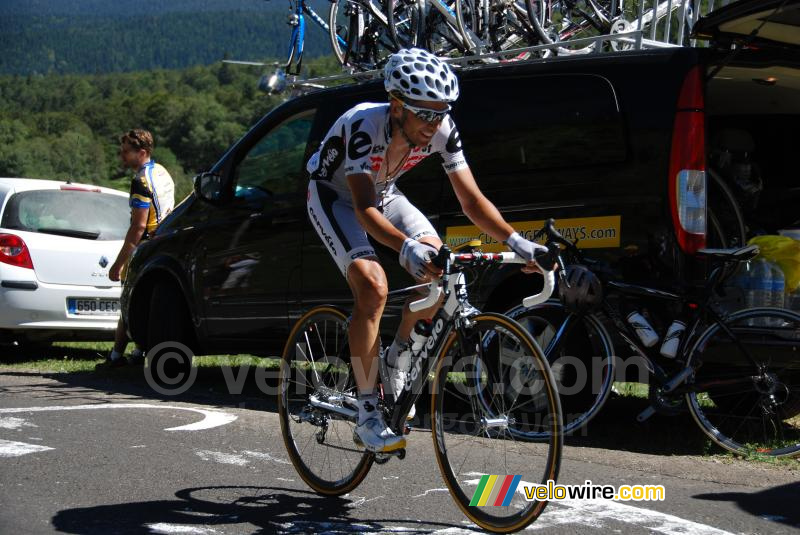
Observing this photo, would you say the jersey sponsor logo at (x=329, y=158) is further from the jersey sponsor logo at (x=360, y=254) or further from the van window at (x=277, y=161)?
the van window at (x=277, y=161)

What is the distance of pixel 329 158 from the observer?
4.70 metres

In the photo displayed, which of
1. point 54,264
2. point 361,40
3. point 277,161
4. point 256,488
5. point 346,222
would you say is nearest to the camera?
point 346,222

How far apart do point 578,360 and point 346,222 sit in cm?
198

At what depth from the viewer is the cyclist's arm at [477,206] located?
178 inches

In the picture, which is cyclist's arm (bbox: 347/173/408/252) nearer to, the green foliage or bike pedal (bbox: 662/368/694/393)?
bike pedal (bbox: 662/368/694/393)

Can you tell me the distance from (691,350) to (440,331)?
1963 millimetres

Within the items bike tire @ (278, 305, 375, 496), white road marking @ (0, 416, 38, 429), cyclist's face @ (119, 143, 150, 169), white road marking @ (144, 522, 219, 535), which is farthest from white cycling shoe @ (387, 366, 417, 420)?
cyclist's face @ (119, 143, 150, 169)

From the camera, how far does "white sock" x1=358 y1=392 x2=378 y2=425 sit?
446 centimetres

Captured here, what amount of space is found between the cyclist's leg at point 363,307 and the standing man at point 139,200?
15.9 feet

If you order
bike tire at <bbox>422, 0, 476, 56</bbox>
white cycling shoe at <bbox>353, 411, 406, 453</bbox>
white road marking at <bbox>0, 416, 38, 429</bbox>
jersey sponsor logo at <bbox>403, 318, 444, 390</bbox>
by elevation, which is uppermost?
bike tire at <bbox>422, 0, 476, 56</bbox>

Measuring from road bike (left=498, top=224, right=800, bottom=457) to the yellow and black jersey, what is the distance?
464 cm

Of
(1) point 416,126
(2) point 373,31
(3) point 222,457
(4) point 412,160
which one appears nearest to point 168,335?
(3) point 222,457

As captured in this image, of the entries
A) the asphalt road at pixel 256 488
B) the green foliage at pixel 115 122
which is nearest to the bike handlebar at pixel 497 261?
the asphalt road at pixel 256 488

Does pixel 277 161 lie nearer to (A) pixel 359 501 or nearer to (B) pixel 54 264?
(B) pixel 54 264
